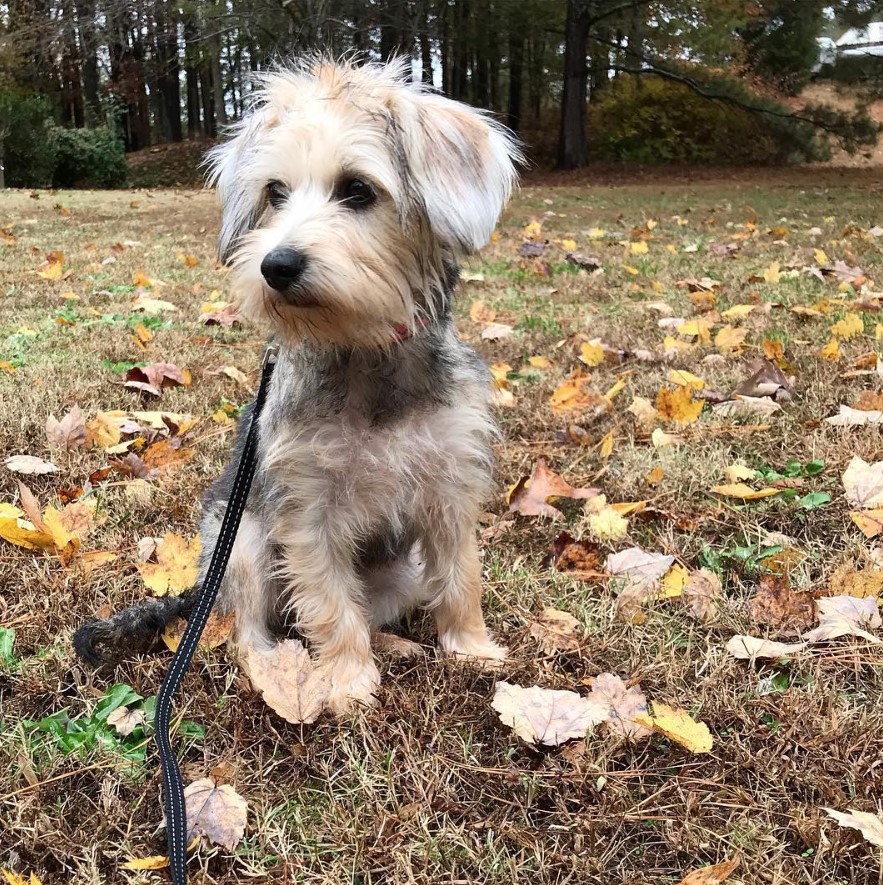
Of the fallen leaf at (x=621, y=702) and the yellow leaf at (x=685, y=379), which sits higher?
the yellow leaf at (x=685, y=379)

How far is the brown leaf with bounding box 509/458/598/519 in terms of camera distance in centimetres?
324

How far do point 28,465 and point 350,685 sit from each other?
2097 mm

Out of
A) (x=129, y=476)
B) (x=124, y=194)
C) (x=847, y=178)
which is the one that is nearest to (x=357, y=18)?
(x=124, y=194)

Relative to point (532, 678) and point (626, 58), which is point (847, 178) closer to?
point (626, 58)

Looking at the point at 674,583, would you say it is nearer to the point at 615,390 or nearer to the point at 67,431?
the point at 615,390

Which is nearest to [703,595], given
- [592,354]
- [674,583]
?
[674,583]

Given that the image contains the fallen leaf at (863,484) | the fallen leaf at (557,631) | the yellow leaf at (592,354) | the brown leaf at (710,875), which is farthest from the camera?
the yellow leaf at (592,354)

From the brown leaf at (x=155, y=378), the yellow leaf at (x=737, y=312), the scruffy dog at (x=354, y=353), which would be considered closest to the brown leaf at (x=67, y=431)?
the brown leaf at (x=155, y=378)

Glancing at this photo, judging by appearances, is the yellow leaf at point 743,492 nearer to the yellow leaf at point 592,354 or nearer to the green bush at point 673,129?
the yellow leaf at point 592,354

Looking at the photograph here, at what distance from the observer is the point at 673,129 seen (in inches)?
1076

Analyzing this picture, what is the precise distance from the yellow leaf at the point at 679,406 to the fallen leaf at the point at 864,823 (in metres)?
2.40

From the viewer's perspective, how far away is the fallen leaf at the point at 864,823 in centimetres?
164

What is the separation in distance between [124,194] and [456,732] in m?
20.9

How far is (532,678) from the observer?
7.50 feet
